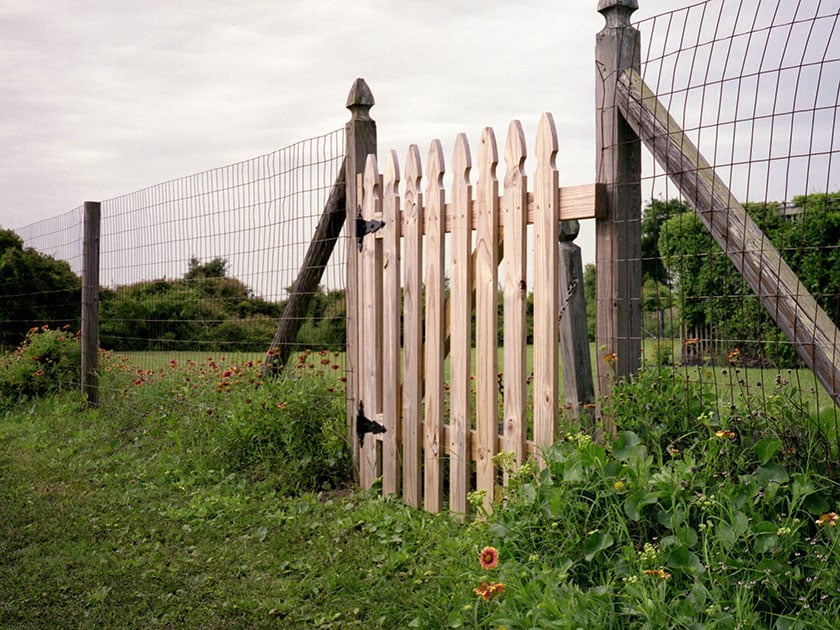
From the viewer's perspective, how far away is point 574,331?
5.22m

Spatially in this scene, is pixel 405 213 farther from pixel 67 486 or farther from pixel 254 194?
pixel 67 486

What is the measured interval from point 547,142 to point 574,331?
1.81 metres

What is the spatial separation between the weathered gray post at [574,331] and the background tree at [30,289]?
32.4 ft

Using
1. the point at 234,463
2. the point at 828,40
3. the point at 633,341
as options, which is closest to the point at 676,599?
the point at 633,341

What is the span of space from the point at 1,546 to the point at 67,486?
1.19 metres

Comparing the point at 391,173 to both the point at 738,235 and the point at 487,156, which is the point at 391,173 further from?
the point at 738,235

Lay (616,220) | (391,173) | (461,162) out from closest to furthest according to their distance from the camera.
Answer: (616,220) → (461,162) → (391,173)

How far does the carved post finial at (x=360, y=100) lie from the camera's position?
5219 mm

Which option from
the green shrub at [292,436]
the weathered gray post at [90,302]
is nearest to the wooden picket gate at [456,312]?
the green shrub at [292,436]

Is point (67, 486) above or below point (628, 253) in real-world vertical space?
below

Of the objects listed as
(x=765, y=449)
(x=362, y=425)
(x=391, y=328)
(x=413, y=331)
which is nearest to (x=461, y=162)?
(x=413, y=331)

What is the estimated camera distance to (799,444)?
318 centimetres

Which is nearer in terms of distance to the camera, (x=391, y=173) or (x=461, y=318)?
(x=461, y=318)

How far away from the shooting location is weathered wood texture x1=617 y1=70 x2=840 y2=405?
3.13 m
